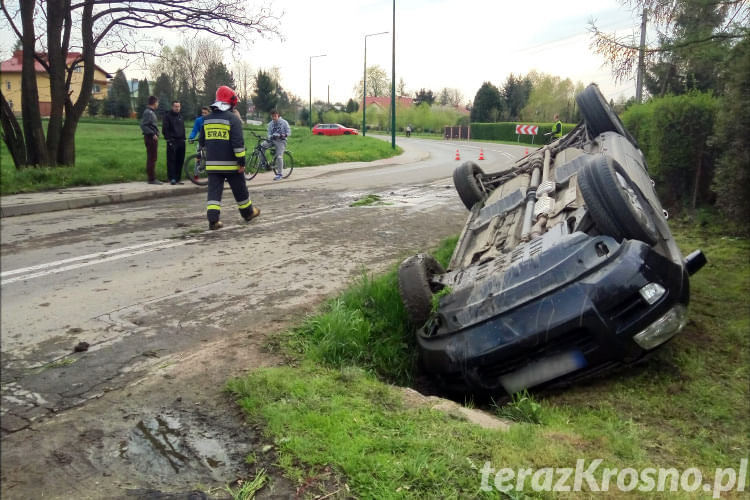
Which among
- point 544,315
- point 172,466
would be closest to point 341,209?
point 544,315

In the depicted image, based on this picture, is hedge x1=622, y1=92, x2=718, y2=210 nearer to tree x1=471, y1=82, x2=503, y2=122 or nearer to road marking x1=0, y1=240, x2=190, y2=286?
road marking x1=0, y1=240, x2=190, y2=286

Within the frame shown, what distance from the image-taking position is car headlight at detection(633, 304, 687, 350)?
308 centimetres

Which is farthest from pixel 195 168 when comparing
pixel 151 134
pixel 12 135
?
pixel 12 135

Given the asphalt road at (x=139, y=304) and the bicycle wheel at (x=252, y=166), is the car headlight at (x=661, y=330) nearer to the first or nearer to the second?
the asphalt road at (x=139, y=304)

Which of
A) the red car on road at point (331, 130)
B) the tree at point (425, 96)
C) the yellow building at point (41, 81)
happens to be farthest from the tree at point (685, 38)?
the tree at point (425, 96)

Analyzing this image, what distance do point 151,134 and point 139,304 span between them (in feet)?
27.2

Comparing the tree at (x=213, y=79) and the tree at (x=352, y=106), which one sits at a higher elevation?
the tree at (x=352, y=106)

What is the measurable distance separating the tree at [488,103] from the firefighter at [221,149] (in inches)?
2555

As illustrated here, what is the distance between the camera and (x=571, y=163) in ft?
15.2

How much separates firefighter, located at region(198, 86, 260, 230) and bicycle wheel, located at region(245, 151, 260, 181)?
6.82 m

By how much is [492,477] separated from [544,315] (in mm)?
1143

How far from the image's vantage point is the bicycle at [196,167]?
474 inches

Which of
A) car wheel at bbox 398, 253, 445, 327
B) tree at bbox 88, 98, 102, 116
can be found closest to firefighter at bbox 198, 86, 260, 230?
car wheel at bbox 398, 253, 445, 327

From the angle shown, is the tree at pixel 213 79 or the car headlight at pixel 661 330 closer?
the car headlight at pixel 661 330
